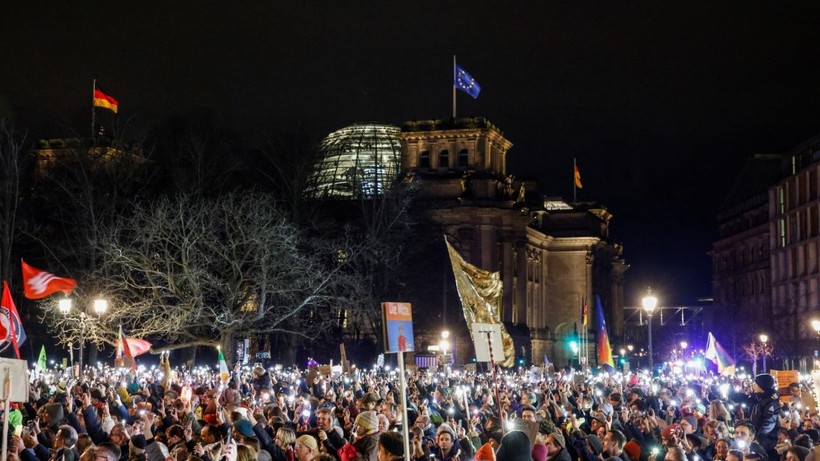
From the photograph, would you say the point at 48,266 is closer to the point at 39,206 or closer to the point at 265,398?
the point at 39,206

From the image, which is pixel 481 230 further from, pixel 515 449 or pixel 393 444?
pixel 515 449

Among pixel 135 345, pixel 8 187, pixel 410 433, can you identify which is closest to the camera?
pixel 410 433

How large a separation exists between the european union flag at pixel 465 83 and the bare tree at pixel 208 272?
2697cm

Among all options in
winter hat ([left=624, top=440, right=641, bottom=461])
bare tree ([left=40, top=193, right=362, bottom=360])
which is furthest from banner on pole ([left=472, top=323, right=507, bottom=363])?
bare tree ([left=40, top=193, right=362, bottom=360])

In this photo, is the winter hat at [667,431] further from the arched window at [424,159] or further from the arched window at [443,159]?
the arched window at [424,159]

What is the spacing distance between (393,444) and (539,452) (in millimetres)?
1643

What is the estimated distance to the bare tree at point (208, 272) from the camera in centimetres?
5091

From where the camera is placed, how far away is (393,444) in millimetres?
11297

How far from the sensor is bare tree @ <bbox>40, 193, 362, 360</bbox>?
50906 millimetres

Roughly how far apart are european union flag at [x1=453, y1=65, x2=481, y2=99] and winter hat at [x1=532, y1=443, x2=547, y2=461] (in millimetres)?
72009

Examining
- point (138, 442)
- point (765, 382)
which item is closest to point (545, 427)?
point (138, 442)

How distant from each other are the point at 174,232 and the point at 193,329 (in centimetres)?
807

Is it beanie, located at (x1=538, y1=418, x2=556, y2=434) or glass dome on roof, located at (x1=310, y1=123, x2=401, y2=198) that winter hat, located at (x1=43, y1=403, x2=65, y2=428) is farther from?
glass dome on roof, located at (x1=310, y1=123, x2=401, y2=198)

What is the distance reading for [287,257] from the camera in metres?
53.2
